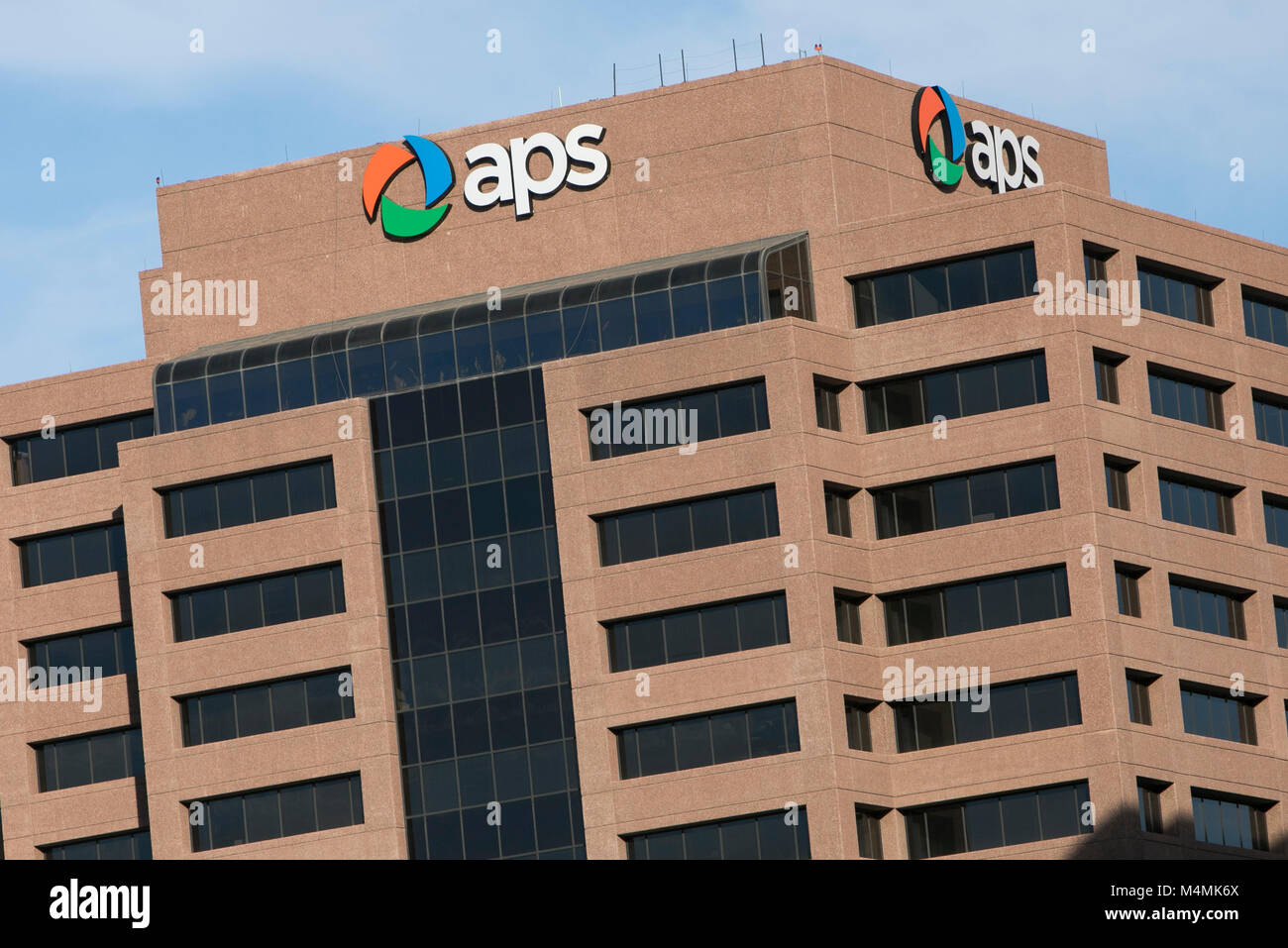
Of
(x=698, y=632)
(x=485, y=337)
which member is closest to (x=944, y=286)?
(x=698, y=632)

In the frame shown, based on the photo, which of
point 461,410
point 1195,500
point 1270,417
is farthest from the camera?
point 1270,417

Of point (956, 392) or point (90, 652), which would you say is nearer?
point (956, 392)

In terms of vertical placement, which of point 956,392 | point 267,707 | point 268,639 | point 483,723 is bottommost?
point 483,723

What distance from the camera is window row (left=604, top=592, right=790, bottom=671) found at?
80.8m

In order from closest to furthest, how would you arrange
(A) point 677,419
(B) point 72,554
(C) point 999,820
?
(C) point 999,820, (A) point 677,419, (B) point 72,554

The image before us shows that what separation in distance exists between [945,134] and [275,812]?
35.4 metres

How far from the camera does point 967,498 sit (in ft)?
270

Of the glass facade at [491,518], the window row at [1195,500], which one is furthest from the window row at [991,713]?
the glass facade at [491,518]

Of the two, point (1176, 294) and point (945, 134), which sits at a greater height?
point (945, 134)

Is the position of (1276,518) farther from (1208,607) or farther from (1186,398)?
(1186,398)

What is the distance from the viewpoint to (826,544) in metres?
81.1
